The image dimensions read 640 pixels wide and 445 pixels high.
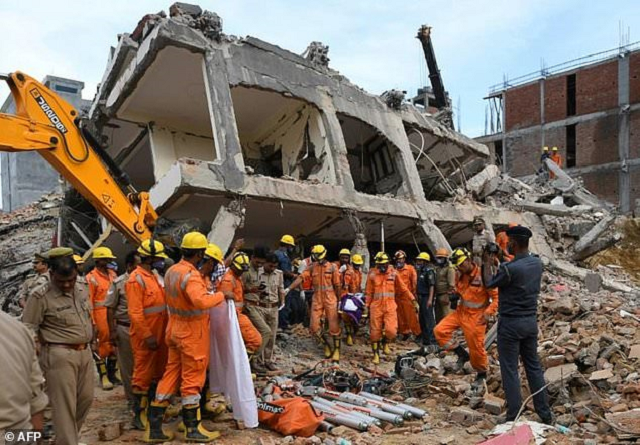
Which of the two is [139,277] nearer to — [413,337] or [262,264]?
[262,264]

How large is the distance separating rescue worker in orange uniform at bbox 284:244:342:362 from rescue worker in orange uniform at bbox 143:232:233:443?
3.94 meters

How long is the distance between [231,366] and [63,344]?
1.45m

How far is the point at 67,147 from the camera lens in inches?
283

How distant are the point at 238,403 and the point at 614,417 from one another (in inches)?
128

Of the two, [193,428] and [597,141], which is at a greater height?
[597,141]

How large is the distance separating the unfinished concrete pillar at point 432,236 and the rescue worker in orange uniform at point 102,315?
7397mm

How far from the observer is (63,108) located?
728cm

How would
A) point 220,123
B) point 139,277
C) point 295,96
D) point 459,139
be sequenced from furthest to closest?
point 459,139 → point 295,96 → point 220,123 → point 139,277

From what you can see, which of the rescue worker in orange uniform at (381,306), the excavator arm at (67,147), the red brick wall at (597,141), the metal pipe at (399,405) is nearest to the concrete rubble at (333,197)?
the metal pipe at (399,405)

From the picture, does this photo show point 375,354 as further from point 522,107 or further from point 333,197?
point 522,107

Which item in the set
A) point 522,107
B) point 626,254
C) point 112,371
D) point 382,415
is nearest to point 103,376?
point 112,371

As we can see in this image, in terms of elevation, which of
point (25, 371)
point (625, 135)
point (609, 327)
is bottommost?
point (609, 327)


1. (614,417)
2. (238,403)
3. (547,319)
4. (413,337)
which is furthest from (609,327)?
(238,403)

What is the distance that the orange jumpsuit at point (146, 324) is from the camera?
188 inches
